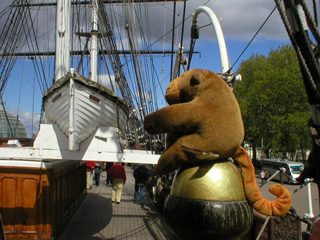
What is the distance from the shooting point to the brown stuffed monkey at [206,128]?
7.13 feet

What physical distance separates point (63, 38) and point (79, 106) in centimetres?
423

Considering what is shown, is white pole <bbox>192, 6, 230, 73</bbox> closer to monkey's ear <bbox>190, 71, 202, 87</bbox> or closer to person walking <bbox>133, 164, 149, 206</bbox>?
monkey's ear <bbox>190, 71, 202, 87</bbox>

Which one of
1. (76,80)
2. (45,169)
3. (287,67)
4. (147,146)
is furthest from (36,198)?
(287,67)

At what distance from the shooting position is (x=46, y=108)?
6293 millimetres

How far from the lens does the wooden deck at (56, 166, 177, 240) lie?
21.9 ft

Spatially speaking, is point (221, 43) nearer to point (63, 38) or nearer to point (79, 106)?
point (79, 106)

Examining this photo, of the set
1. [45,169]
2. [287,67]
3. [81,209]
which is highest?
[287,67]

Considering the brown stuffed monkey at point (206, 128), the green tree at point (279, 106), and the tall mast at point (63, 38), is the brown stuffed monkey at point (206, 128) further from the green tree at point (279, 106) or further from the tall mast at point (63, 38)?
the green tree at point (279, 106)

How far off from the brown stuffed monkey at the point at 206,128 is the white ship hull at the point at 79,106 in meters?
3.40

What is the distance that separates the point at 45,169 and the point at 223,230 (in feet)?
14.8

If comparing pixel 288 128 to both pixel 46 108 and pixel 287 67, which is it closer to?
pixel 287 67

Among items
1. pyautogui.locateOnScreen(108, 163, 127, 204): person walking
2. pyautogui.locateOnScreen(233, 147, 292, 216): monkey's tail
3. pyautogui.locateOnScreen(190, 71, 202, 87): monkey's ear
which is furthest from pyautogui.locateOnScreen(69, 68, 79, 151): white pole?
pyautogui.locateOnScreen(108, 163, 127, 204): person walking

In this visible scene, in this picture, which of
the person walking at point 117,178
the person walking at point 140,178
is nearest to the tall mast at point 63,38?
the person walking at point 117,178

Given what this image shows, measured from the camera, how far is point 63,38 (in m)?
8.90
